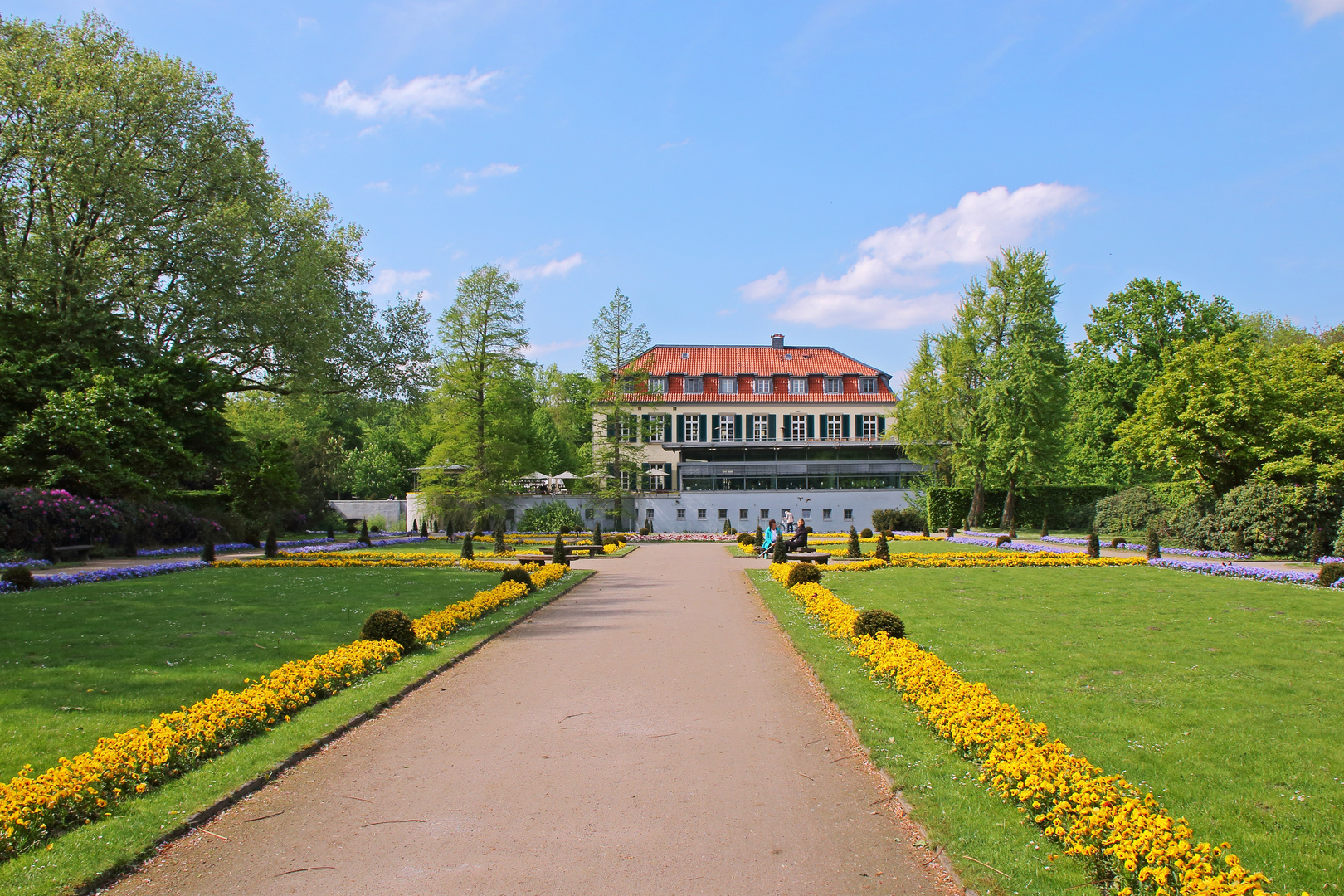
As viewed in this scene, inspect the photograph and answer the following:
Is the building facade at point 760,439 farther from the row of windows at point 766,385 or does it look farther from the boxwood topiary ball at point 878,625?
the boxwood topiary ball at point 878,625

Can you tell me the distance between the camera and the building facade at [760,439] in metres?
52.9

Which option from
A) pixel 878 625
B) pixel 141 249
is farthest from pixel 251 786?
pixel 141 249

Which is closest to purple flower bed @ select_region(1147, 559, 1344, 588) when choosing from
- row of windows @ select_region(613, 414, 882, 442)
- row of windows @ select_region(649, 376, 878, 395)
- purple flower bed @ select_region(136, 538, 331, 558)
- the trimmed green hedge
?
the trimmed green hedge

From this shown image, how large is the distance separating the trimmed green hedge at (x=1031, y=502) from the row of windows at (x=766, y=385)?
1944 centimetres

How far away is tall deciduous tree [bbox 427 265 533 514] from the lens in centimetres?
4588

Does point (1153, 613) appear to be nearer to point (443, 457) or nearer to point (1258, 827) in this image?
point (1258, 827)

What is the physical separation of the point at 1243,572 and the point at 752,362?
49.1m

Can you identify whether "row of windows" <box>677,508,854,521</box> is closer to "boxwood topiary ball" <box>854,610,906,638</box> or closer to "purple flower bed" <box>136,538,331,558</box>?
"purple flower bed" <box>136,538,331,558</box>

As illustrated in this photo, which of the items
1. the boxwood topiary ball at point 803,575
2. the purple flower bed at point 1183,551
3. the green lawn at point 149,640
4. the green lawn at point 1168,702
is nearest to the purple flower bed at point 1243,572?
the purple flower bed at point 1183,551

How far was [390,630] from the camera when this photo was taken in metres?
11.7

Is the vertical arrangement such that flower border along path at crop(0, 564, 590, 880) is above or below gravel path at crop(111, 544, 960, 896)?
above

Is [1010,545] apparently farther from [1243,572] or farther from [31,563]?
[31,563]

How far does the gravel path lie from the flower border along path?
2.69ft

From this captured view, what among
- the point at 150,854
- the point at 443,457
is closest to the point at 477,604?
the point at 150,854
